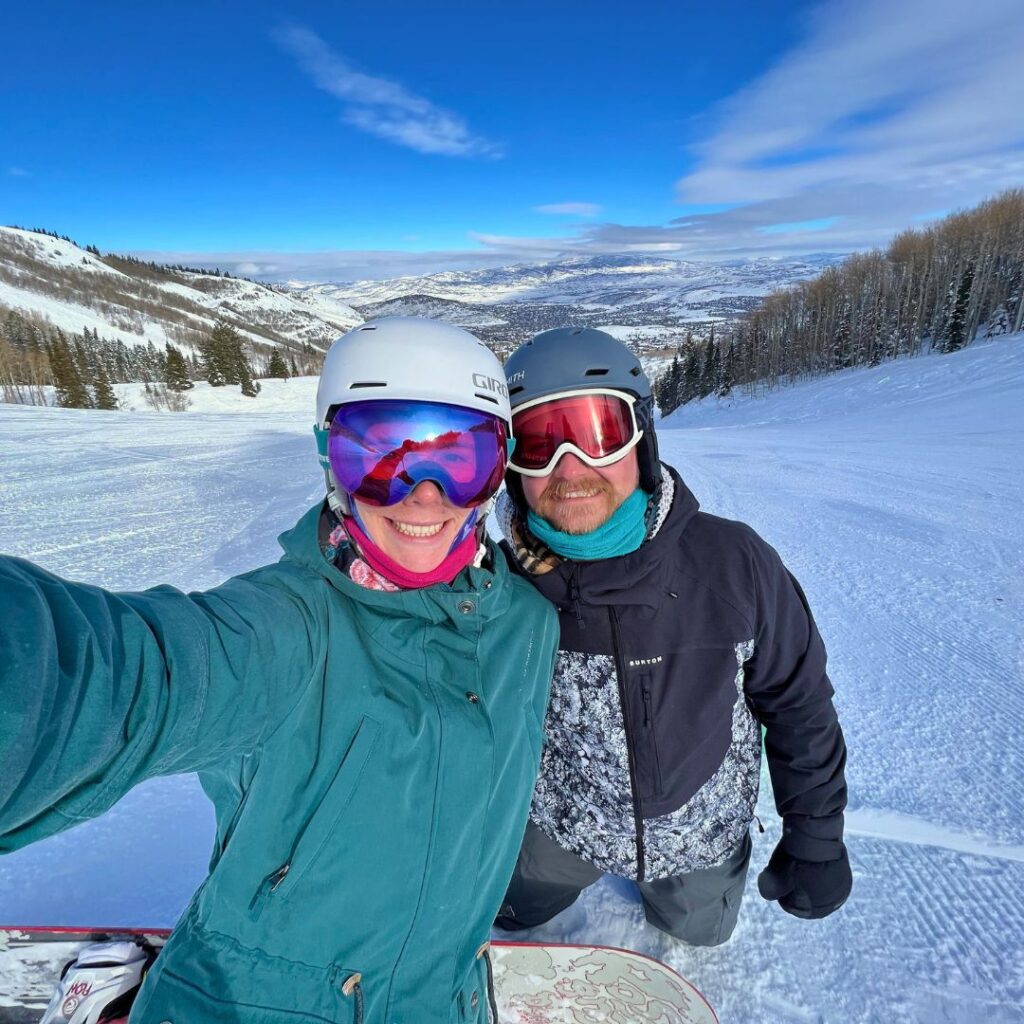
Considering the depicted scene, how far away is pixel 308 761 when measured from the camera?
115 cm

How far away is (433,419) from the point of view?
1.66m

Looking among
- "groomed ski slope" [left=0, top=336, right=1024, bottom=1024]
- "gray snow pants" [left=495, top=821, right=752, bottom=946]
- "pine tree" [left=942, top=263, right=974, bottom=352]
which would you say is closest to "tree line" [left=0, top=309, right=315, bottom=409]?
"groomed ski slope" [left=0, top=336, right=1024, bottom=1024]

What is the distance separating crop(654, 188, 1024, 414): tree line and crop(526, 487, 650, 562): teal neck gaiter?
4430cm

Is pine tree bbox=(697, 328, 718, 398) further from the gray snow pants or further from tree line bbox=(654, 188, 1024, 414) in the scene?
the gray snow pants

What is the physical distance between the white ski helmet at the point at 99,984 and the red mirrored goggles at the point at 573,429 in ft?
6.40

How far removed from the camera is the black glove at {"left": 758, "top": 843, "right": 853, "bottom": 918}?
193 centimetres

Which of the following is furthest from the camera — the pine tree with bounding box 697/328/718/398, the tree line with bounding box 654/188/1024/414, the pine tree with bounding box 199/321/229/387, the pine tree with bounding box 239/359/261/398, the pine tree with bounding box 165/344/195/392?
the pine tree with bounding box 697/328/718/398

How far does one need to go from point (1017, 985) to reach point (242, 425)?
23.9 m

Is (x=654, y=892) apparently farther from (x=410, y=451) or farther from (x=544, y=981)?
(x=410, y=451)

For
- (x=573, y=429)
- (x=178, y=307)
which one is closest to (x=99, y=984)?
(x=573, y=429)

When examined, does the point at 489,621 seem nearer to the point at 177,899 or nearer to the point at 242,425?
the point at 177,899

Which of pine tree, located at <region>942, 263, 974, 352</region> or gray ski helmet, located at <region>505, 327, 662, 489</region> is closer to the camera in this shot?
gray ski helmet, located at <region>505, 327, 662, 489</region>

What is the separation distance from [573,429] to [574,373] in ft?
0.68

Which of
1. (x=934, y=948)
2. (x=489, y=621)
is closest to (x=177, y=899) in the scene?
(x=489, y=621)
